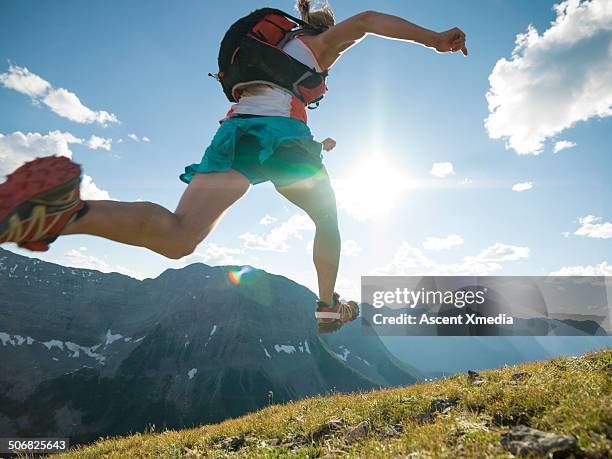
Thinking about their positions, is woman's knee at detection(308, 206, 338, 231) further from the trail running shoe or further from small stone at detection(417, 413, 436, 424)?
small stone at detection(417, 413, 436, 424)

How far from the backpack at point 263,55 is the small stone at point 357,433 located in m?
3.03

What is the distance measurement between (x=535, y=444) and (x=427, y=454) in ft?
1.84

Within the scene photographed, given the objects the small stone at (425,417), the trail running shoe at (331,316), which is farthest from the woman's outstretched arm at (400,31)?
the small stone at (425,417)

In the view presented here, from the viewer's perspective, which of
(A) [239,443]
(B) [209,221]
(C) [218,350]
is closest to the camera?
(B) [209,221]

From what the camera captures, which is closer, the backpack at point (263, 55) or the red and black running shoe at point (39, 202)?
the red and black running shoe at point (39, 202)

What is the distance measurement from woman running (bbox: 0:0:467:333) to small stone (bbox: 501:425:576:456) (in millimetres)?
2015

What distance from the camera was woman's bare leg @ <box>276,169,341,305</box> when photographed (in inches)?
135

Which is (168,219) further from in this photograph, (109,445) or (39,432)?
(39,432)

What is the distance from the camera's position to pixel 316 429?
4156mm

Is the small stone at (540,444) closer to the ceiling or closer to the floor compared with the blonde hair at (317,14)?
closer to the floor

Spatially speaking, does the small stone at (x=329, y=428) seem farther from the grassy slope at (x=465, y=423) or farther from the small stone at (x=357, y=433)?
the small stone at (x=357, y=433)

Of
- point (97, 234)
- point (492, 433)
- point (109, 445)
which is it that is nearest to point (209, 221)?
point (97, 234)

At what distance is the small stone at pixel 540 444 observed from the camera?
1945mm

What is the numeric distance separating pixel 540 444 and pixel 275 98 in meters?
2.92
